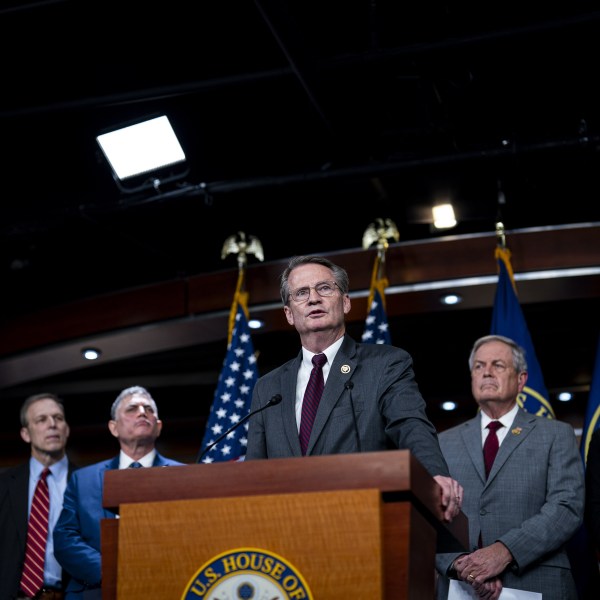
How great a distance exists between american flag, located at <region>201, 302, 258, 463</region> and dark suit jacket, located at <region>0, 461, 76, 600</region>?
77 cm

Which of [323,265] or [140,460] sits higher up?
[323,265]

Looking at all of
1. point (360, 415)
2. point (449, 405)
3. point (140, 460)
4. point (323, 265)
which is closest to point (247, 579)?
point (360, 415)

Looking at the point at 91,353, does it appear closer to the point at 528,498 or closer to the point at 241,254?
the point at 241,254

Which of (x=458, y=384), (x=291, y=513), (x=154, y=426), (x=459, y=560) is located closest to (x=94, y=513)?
(x=154, y=426)

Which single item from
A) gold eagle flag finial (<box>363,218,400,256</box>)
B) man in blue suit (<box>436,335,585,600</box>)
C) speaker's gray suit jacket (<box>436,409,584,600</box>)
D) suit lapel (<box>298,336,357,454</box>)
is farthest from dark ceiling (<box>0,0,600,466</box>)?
suit lapel (<box>298,336,357,454</box>)

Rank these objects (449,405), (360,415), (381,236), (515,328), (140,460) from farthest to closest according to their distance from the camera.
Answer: (449,405) → (381,236) → (515,328) → (140,460) → (360,415)

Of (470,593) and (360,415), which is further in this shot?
(470,593)

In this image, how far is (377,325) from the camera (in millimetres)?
5145

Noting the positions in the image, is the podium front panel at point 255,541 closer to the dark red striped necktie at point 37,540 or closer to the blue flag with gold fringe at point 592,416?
the dark red striped necktie at point 37,540

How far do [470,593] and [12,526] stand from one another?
2.26 m

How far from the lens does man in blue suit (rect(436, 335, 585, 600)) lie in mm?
3059

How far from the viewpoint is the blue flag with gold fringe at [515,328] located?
4508 mm

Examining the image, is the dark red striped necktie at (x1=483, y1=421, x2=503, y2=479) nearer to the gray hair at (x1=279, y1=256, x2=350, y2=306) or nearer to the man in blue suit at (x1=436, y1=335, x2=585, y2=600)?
the man in blue suit at (x1=436, y1=335, x2=585, y2=600)

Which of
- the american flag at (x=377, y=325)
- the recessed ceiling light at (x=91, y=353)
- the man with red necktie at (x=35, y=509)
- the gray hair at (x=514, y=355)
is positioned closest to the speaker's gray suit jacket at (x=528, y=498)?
the gray hair at (x=514, y=355)
